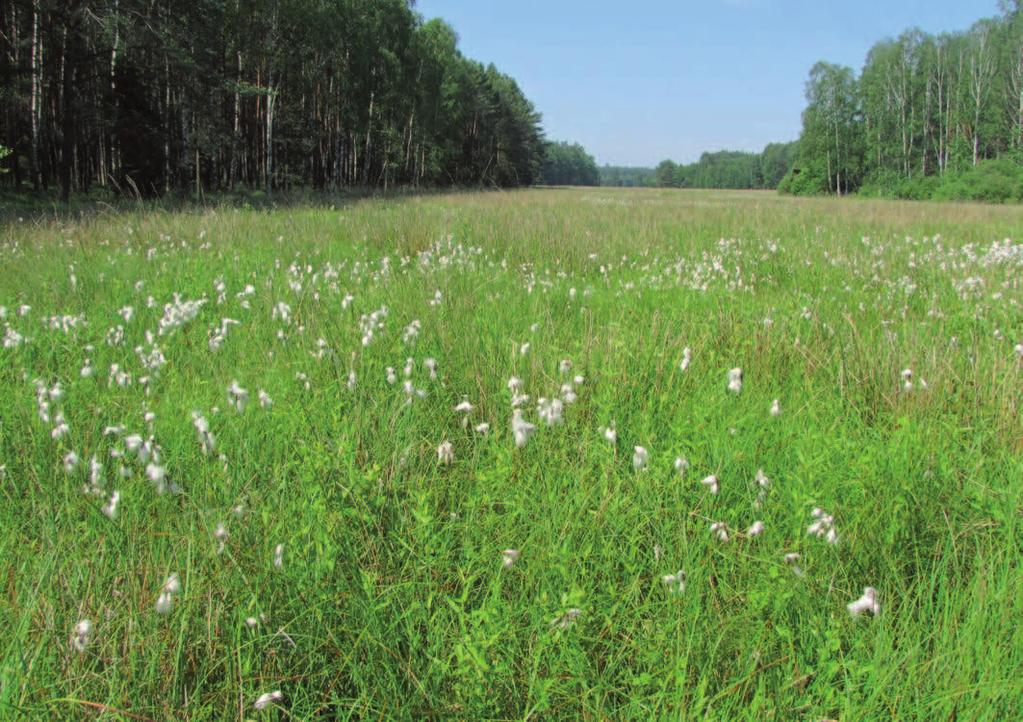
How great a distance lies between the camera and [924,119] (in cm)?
5803

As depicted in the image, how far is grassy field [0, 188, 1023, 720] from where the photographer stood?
140cm

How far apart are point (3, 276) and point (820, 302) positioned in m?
6.62

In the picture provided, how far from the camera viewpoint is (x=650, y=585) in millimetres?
1745

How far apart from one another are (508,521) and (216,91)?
2856 centimetres

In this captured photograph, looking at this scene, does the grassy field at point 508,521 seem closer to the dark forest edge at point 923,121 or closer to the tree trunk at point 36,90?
the tree trunk at point 36,90

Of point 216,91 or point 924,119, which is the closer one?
point 216,91

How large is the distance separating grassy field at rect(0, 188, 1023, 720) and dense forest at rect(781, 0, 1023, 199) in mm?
49923

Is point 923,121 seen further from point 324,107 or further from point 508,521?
point 508,521

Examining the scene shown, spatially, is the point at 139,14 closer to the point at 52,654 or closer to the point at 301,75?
the point at 52,654

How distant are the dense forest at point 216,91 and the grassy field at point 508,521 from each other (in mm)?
4425

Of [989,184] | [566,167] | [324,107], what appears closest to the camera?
[324,107]

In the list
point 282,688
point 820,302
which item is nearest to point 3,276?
point 282,688

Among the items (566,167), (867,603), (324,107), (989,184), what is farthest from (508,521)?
(566,167)

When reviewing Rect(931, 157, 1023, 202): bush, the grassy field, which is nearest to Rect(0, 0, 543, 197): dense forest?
the grassy field
